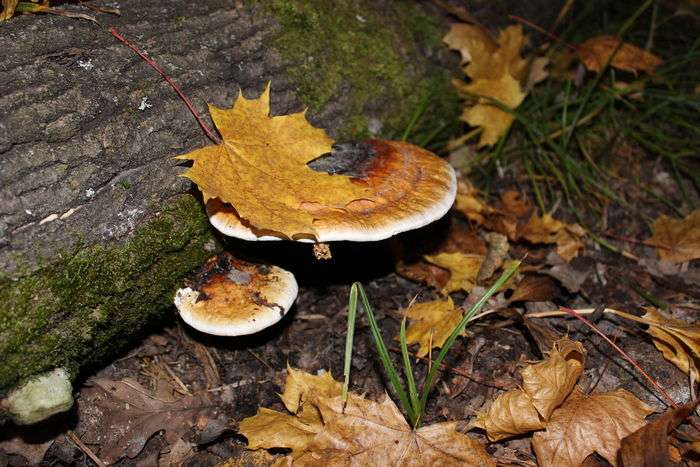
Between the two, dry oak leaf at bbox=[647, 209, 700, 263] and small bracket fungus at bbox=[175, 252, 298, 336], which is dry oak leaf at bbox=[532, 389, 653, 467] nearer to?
small bracket fungus at bbox=[175, 252, 298, 336]

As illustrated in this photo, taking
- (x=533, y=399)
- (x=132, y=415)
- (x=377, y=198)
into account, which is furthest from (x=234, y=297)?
(x=533, y=399)

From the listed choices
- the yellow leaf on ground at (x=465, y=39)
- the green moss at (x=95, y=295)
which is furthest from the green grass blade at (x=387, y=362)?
the yellow leaf on ground at (x=465, y=39)

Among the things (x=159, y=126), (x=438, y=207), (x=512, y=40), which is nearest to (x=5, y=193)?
(x=159, y=126)

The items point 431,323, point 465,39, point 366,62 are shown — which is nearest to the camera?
point 431,323

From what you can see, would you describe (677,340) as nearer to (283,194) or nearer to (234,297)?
(283,194)

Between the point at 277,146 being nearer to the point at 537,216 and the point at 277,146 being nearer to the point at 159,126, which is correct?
the point at 159,126

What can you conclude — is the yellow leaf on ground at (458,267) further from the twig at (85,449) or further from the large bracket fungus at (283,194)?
the twig at (85,449)

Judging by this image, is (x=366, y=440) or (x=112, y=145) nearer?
(x=366, y=440)
